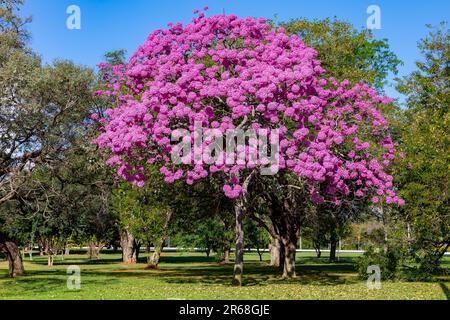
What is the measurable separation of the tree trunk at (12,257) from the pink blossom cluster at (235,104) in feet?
56.6

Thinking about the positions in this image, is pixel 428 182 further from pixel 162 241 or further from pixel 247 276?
pixel 162 241

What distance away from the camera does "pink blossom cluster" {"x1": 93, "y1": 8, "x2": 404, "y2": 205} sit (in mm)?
24359

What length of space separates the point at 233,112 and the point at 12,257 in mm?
24461

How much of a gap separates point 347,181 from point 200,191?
8140mm

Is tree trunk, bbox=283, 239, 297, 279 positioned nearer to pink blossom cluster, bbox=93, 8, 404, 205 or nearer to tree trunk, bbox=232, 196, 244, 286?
tree trunk, bbox=232, 196, 244, 286

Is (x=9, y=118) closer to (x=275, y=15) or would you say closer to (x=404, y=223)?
(x=404, y=223)

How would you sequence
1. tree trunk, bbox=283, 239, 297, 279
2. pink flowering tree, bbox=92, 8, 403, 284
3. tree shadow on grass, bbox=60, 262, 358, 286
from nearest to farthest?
pink flowering tree, bbox=92, 8, 403, 284 → tree shadow on grass, bbox=60, 262, 358, 286 → tree trunk, bbox=283, 239, 297, 279

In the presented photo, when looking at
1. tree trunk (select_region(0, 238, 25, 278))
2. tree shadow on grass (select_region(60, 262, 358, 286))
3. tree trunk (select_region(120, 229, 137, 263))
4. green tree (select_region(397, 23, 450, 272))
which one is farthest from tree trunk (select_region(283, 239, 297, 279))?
tree trunk (select_region(120, 229, 137, 263))

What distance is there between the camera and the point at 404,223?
3297cm

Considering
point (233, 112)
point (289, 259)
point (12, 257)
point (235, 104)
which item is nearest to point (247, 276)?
point (289, 259)

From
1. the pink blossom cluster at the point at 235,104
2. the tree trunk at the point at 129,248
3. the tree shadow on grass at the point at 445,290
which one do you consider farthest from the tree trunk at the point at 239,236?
the tree trunk at the point at 129,248

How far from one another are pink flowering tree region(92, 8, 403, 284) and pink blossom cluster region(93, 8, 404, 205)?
43 mm

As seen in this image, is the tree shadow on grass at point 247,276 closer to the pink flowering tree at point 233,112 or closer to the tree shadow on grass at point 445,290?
the tree shadow on grass at point 445,290

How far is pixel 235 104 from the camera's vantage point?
2422 cm
